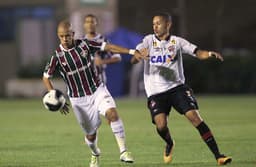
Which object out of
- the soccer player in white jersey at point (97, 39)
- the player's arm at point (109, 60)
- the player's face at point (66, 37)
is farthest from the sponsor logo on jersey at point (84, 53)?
the player's arm at point (109, 60)

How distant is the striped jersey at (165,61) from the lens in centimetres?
1236

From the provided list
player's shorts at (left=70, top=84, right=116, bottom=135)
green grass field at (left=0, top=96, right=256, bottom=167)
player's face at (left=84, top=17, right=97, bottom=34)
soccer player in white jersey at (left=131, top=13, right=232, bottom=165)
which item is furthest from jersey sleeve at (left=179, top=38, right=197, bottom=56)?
player's face at (left=84, top=17, right=97, bottom=34)

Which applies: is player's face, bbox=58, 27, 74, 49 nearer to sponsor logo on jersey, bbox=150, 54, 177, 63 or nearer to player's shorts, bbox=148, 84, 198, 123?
sponsor logo on jersey, bbox=150, 54, 177, 63

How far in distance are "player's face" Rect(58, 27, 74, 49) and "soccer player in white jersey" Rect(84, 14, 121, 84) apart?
2458mm

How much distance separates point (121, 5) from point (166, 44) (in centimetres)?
3556

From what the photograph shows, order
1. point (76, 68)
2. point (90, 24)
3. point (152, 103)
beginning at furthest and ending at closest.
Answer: point (90, 24) < point (152, 103) < point (76, 68)

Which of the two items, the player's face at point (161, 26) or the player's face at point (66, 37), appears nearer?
the player's face at point (66, 37)

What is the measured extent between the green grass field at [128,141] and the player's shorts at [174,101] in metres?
0.79

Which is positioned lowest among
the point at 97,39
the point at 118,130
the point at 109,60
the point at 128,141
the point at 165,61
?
the point at 128,141

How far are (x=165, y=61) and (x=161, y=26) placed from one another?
0.51m

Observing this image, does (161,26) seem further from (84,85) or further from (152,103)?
(84,85)

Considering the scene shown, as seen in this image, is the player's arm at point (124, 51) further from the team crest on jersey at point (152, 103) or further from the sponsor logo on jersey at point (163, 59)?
the team crest on jersey at point (152, 103)

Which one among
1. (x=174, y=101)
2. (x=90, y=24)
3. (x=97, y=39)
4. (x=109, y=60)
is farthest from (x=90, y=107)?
(x=109, y=60)

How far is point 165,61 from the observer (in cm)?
1241
